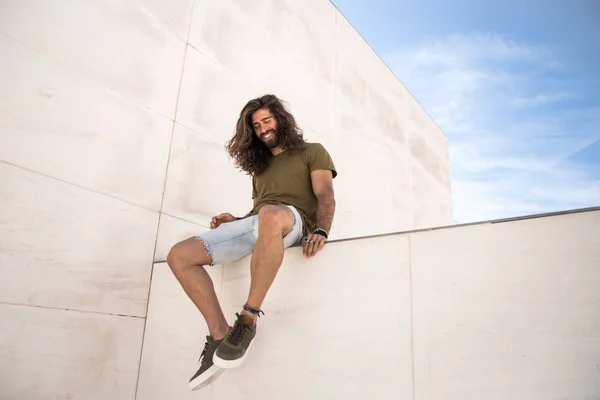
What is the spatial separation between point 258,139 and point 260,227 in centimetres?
74

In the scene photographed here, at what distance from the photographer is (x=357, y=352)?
1.69 m

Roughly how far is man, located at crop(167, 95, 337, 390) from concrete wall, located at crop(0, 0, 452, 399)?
1.73 feet

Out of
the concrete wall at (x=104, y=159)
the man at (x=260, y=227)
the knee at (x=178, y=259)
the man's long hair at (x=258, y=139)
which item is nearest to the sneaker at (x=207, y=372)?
the man at (x=260, y=227)

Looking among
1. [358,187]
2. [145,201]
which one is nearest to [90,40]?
[145,201]

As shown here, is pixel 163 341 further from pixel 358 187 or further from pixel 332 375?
pixel 358 187

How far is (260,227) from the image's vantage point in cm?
181

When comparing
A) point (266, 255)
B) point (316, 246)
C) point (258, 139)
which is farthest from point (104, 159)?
point (316, 246)

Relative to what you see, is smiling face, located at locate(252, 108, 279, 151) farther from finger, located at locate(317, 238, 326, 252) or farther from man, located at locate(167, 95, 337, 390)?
finger, located at locate(317, 238, 326, 252)

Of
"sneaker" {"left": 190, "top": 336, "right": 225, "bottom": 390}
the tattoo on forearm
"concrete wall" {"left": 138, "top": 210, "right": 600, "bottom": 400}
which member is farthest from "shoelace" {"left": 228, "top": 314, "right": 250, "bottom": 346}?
the tattoo on forearm

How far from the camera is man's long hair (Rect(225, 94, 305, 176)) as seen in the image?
2311 mm

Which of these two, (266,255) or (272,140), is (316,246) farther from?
(272,140)

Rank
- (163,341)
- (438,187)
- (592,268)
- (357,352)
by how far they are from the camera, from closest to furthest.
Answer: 1. (592,268)
2. (357,352)
3. (163,341)
4. (438,187)

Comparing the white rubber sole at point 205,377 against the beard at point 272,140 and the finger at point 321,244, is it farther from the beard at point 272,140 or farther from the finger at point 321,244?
the beard at point 272,140

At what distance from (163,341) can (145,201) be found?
0.76 metres
